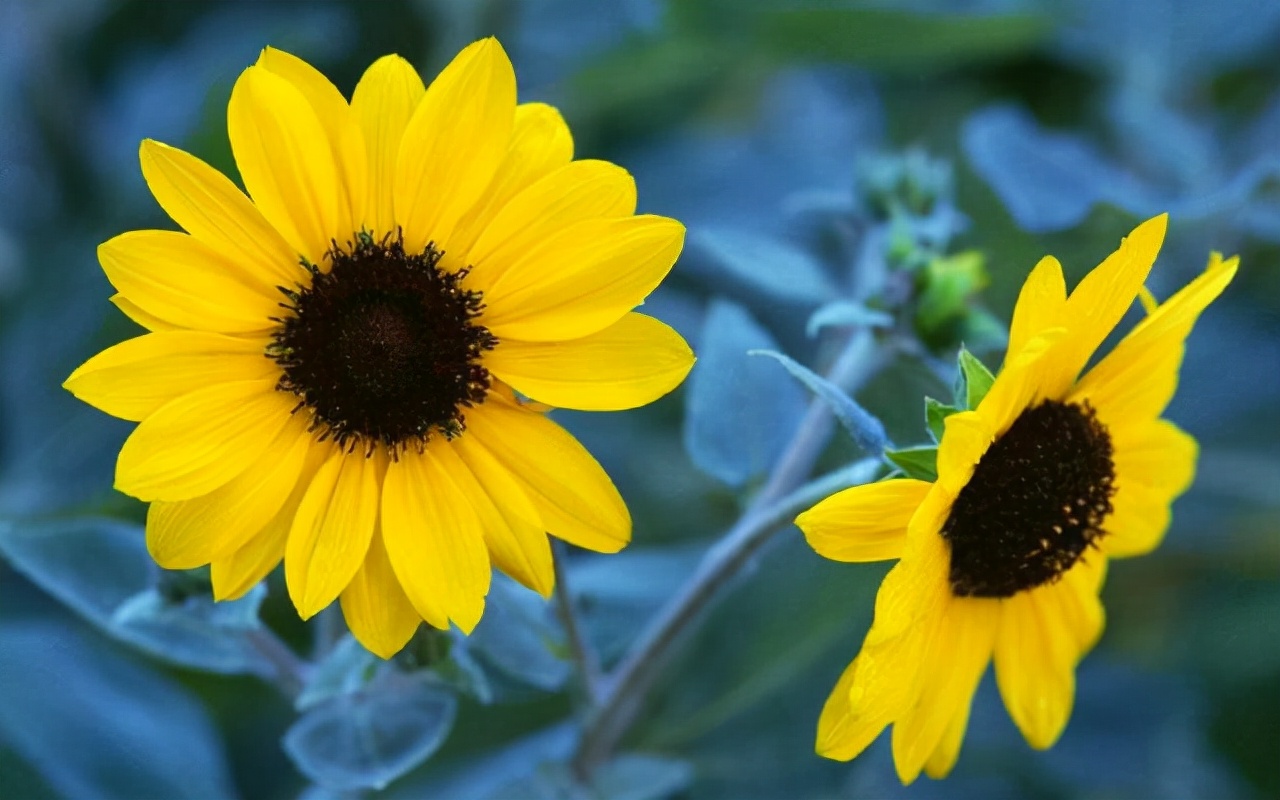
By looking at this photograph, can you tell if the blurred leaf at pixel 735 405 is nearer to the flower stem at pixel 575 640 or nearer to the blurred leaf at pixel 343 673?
the flower stem at pixel 575 640

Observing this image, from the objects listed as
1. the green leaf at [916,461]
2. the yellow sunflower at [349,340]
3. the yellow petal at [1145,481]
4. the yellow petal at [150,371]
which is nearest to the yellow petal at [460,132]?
the yellow sunflower at [349,340]

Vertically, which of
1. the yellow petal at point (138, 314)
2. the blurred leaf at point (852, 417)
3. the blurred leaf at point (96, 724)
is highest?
the yellow petal at point (138, 314)

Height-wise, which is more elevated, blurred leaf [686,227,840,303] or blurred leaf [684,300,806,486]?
blurred leaf [686,227,840,303]

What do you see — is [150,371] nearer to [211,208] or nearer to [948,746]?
[211,208]

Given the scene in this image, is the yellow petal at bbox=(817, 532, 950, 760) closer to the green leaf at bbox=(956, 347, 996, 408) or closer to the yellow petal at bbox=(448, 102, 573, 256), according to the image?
the green leaf at bbox=(956, 347, 996, 408)

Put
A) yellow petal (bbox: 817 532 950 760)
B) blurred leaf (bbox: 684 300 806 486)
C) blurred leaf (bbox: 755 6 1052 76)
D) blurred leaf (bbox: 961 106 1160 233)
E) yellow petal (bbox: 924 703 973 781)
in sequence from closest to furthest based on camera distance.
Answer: yellow petal (bbox: 817 532 950 760) → yellow petal (bbox: 924 703 973 781) → blurred leaf (bbox: 684 300 806 486) → blurred leaf (bbox: 961 106 1160 233) → blurred leaf (bbox: 755 6 1052 76)

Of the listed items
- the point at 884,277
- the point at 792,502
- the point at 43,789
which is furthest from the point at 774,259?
the point at 43,789

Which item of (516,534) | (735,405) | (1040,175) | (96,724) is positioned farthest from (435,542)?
(1040,175)

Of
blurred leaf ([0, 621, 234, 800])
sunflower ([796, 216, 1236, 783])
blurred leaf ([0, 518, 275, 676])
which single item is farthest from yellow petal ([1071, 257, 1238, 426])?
blurred leaf ([0, 621, 234, 800])
